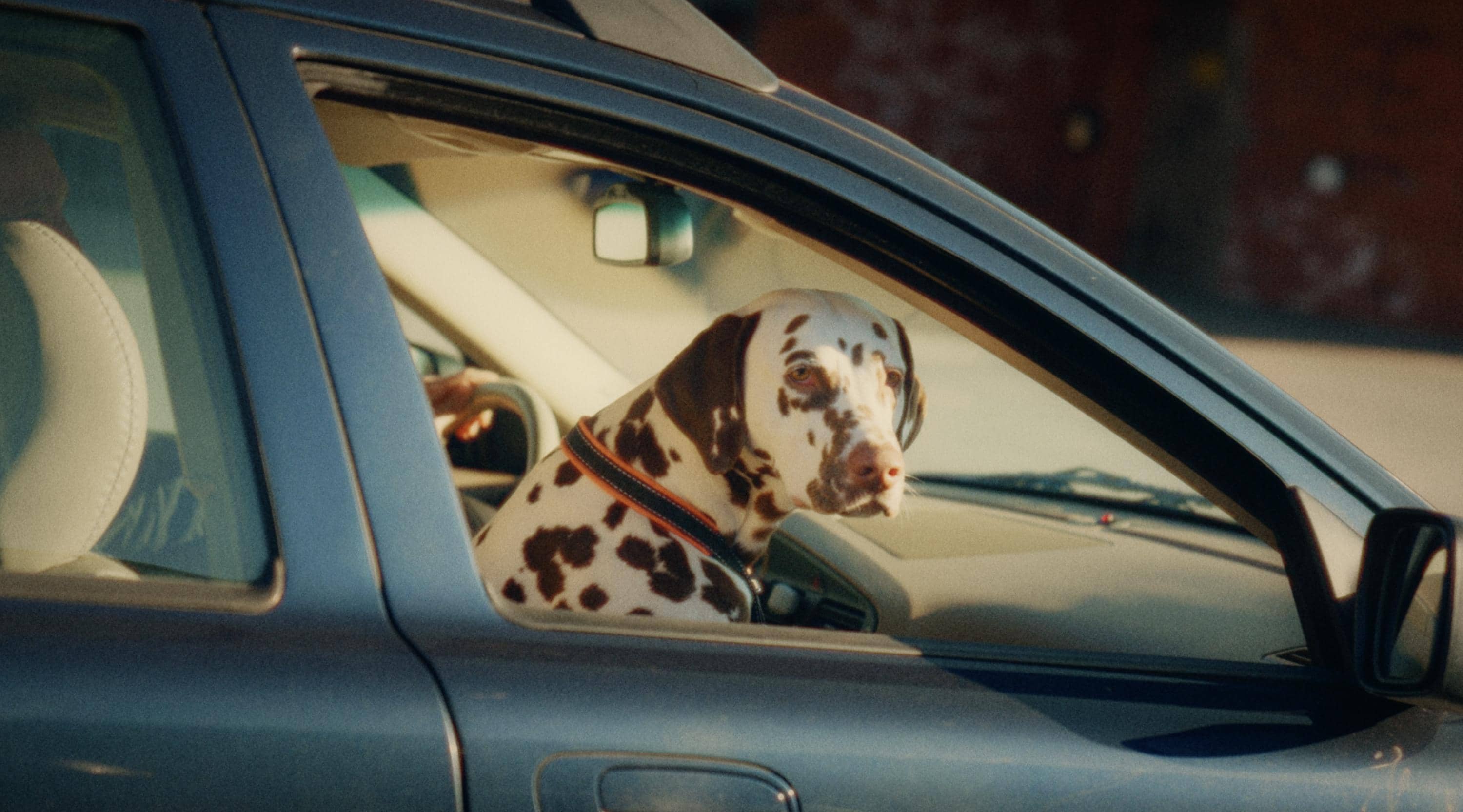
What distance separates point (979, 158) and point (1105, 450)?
453 inches

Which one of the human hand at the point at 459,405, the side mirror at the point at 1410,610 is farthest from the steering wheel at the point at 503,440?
the side mirror at the point at 1410,610

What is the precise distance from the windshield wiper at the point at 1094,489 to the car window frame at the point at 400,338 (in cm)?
119

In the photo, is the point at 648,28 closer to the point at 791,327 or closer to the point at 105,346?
the point at 105,346

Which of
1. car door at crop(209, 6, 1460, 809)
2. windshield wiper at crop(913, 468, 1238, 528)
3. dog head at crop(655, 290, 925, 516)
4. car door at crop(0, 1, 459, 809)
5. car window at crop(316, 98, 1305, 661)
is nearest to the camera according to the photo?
car door at crop(0, 1, 459, 809)

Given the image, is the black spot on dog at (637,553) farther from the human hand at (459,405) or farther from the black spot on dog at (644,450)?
the human hand at (459,405)

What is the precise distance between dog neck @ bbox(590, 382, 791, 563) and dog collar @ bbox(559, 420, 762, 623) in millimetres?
28

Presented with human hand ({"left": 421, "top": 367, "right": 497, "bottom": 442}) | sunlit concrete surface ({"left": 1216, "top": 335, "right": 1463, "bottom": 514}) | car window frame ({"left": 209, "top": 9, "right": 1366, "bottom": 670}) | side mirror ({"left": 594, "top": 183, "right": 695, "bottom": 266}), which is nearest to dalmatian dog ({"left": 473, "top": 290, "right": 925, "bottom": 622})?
side mirror ({"left": 594, "top": 183, "right": 695, "bottom": 266})

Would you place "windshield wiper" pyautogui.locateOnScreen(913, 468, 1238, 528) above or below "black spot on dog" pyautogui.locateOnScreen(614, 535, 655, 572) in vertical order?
above

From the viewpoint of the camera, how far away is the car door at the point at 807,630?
4.30 ft

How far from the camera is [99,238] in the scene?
1522mm

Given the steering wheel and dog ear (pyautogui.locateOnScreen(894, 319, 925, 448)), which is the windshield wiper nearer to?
dog ear (pyautogui.locateOnScreen(894, 319, 925, 448))

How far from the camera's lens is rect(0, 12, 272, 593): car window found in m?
1.35

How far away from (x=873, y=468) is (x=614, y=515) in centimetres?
43

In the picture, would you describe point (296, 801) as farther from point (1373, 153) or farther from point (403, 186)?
point (1373, 153)
